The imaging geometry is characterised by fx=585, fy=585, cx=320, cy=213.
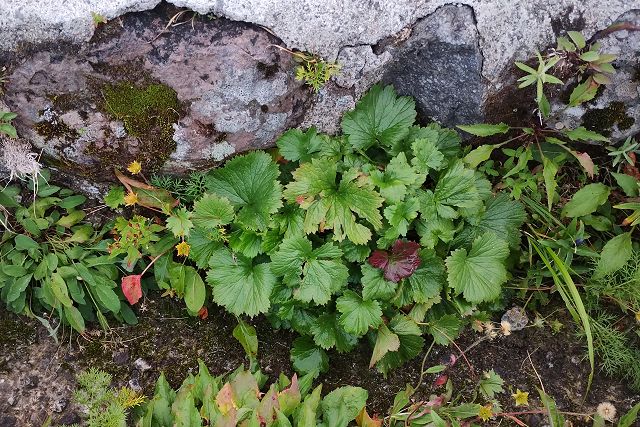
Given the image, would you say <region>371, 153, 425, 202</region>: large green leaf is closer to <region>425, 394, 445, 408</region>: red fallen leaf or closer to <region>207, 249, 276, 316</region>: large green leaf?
<region>207, 249, 276, 316</region>: large green leaf

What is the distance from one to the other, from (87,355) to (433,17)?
8.06ft

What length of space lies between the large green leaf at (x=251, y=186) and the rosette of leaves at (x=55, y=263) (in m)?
0.71

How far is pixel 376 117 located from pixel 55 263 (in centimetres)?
179

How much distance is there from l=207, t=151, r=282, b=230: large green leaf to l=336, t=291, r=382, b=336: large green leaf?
1.78 feet

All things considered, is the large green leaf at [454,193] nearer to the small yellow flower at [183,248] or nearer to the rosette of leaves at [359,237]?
the rosette of leaves at [359,237]

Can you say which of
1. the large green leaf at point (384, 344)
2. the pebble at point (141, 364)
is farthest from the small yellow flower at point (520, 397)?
the pebble at point (141, 364)

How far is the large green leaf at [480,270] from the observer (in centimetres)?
292

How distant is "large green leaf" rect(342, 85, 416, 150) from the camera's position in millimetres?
2992

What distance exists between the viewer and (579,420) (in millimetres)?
3029

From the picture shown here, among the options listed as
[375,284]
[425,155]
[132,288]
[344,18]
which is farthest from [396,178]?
[132,288]

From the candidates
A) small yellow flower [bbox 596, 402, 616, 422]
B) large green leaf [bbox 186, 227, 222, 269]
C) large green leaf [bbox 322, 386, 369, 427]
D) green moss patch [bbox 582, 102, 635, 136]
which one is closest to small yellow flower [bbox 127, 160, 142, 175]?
large green leaf [bbox 186, 227, 222, 269]

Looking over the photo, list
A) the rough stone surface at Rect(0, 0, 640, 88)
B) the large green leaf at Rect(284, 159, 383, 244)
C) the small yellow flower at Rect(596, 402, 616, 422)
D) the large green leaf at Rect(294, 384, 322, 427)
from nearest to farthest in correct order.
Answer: the large green leaf at Rect(294, 384, 322, 427)
the rough stone surface at Rect(0, 0, 640, 88)
the large green leaf at Rect(284, 159, 383, 244)
the small yellow flower at Rect(596, 402, 616, 422)

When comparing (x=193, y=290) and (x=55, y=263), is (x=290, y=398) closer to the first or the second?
(x=193, y=290)

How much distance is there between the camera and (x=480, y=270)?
2926 mm
